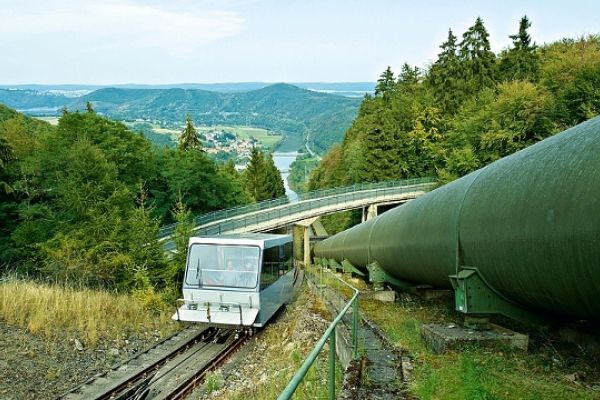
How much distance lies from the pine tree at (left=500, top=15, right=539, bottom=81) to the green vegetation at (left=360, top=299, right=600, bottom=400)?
56.0 m

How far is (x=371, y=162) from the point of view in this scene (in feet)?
199

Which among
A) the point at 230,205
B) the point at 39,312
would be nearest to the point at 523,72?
the point at 230,205

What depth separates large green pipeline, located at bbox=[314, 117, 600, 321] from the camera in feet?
13.6

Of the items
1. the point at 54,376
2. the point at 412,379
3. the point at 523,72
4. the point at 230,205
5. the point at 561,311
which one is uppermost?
the point at 523,72

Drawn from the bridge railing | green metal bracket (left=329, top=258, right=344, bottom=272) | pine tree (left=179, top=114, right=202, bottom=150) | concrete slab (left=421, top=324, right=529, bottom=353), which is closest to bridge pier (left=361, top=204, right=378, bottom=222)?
the bridge railing

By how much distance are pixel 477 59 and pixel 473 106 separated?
11.9 metres

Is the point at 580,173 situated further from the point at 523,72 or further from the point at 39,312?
the point at 523,72

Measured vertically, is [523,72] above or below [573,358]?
above

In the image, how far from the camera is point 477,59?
64125 mm

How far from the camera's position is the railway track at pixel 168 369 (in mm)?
10195

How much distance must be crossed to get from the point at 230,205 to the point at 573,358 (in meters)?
50.4

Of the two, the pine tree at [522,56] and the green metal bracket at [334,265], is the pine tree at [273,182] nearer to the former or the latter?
the pine tree at [522,56]

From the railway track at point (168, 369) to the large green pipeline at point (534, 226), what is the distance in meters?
5.85

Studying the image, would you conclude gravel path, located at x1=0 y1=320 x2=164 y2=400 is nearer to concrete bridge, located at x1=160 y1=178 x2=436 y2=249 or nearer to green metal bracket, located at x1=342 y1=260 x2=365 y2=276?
green metal bracket, located at x1=342 y1=260 x2=365 y2=276
